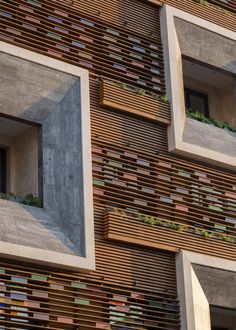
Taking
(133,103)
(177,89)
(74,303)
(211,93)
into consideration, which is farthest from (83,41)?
(74,303)

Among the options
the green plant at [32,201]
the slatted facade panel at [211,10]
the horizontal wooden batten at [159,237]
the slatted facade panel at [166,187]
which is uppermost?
the slatted facade panel at [211,10]

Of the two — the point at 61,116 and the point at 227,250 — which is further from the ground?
the point at 61,116

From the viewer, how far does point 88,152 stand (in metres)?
25.4

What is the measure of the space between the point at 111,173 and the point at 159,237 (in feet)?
6.56

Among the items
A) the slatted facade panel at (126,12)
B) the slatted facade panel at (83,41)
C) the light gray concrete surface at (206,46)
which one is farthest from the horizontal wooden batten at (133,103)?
the light gray concrete surface at (206,46)

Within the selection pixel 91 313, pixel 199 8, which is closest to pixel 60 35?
pixel 199 8

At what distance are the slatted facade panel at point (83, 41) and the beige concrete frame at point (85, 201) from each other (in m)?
0.61

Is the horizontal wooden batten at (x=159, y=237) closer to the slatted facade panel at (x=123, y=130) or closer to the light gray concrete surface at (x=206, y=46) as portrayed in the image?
the slatted facade panel at (x=123, y=130)

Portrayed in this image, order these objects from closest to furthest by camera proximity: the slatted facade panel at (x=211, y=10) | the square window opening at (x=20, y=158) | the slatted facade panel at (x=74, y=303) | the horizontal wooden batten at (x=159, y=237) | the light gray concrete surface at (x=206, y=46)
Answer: the slatted facade panel at (x=74, y=303), the square window opening at (x=20, y=158), the horizontal wooden batten at (x=159, y=237), the light gray concrete surface at (x=206, y=46), the slatted facade panel at (x=211, y=10)

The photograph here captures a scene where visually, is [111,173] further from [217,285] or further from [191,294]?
[217,285]

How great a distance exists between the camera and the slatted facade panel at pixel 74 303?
889 inches

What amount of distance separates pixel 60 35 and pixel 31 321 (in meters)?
7.93

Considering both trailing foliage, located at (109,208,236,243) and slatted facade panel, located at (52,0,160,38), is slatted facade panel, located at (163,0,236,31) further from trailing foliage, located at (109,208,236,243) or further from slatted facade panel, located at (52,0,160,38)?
trailing foliage, located at (109,208,236,243)

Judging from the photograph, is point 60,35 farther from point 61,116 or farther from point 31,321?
point 31,321
